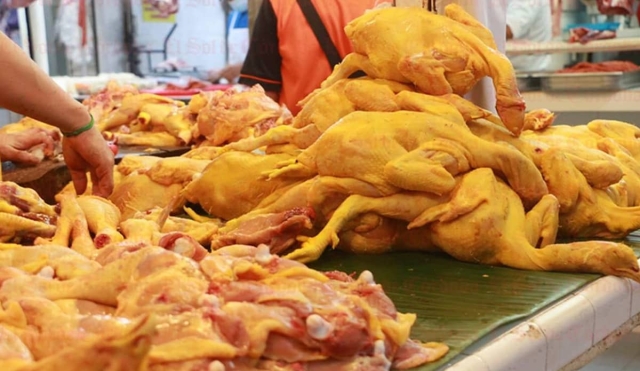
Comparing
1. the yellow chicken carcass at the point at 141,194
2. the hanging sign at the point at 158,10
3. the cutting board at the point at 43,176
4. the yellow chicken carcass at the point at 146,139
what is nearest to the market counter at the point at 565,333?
the yellow chicken carcass at the point at 141,194

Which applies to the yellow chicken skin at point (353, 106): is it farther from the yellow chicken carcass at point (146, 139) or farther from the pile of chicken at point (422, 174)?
the yellow chicken carcass at point (146, 139)

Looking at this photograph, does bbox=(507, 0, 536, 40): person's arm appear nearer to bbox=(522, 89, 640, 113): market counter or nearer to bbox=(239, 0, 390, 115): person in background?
bbox=(522, 89, 640, 113): market counter

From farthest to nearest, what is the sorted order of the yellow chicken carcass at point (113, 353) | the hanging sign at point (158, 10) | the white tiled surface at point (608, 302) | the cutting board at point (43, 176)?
the hanging sign at point (158, 10) → the cutting board at point (43, 176) → the white tiled surface at point (608, 302) → the yellow chicken carcass at point (113, 353)

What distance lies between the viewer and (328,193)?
6.67ft

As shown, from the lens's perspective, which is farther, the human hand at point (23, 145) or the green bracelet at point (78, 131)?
the human hand at point (23, 145)

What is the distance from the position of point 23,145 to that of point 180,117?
2.85 feet

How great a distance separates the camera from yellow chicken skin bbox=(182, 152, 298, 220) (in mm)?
2264

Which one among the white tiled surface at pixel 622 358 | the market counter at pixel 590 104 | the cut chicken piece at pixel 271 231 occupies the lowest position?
the white tiled surface at pixel 622 358

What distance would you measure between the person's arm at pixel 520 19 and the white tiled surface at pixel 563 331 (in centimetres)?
577

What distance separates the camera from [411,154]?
6.40 feet

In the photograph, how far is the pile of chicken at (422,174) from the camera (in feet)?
6.32

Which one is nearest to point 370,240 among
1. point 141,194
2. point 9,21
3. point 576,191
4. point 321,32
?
point 576,191

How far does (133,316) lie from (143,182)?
4.56 ft

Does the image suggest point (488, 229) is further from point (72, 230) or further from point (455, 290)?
point (72, 230)
